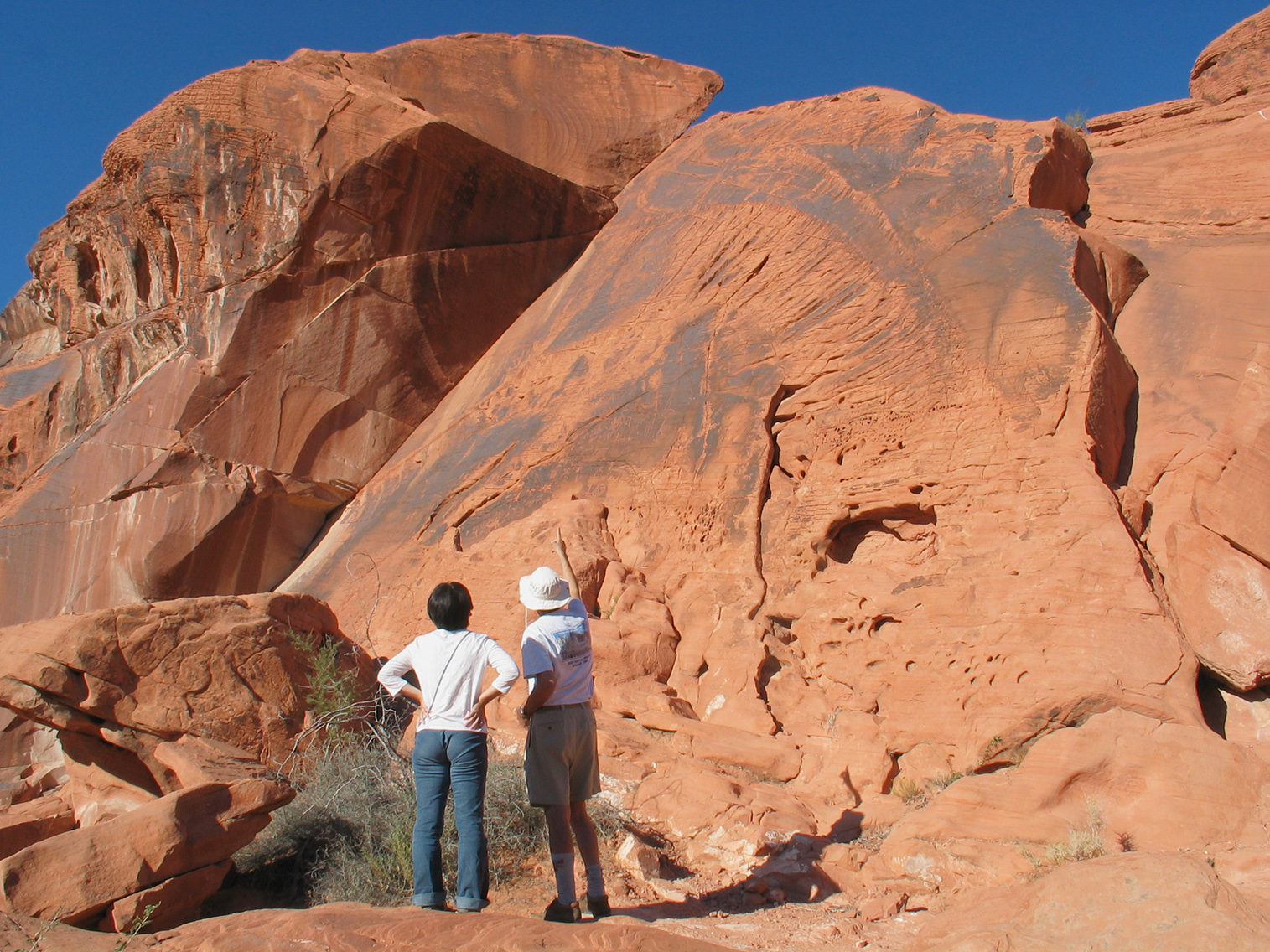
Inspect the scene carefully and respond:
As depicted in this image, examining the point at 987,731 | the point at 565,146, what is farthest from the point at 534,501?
the point at 565,146

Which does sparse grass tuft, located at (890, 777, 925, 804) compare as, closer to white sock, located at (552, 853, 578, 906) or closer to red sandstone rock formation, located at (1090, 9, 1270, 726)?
red sandstone rock formation, located at (1090, 9, 1270, 726)

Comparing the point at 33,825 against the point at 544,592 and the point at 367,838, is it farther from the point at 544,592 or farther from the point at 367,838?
the point at 544,592

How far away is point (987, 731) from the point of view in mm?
4973

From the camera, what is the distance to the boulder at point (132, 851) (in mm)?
3521

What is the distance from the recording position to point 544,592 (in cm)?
370

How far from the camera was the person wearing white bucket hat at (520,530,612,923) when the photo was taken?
138 inches

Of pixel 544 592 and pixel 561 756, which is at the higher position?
pixel 544 592

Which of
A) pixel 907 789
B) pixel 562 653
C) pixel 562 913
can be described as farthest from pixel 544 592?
pixel 907 789

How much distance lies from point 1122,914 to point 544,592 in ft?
7.44

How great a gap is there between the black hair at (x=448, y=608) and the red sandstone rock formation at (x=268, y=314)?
6.39 metres

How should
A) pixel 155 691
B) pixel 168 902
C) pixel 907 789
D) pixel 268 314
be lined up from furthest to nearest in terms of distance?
pixel 268 314 < pixel 155 691 < pixel 907 789 < pixel 168 902

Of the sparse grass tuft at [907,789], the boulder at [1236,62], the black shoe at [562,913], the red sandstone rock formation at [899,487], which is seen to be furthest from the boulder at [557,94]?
the black shoe at [562,913]

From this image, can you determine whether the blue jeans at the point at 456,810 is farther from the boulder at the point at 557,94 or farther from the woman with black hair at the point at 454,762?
the boulder at the point at 557,94

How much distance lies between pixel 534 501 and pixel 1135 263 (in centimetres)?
525
